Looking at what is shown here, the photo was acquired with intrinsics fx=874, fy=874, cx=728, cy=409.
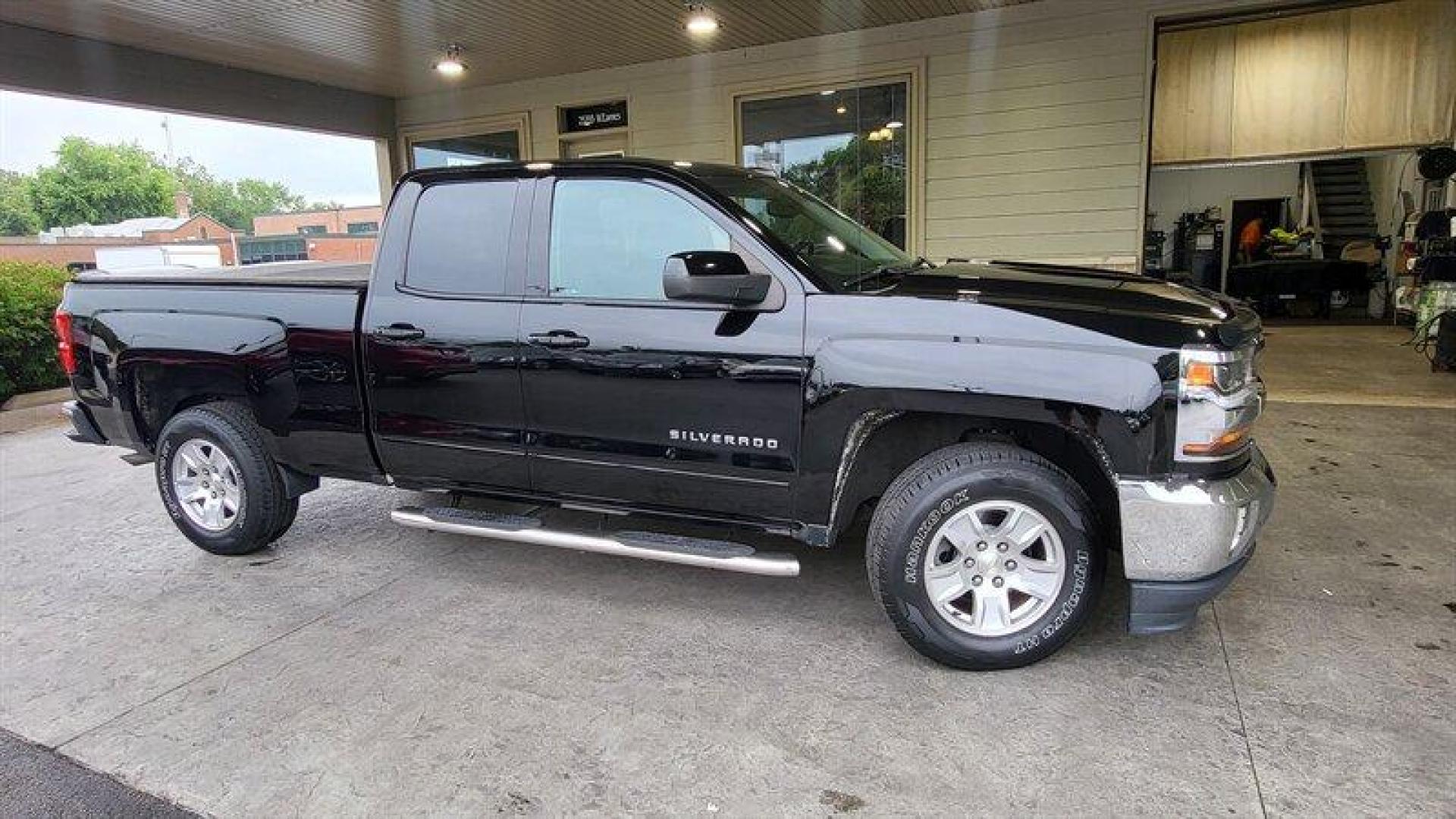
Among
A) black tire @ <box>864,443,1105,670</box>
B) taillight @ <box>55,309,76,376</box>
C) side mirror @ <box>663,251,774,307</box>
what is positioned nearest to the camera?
black tire @ <box>864,443,1105,670</box>

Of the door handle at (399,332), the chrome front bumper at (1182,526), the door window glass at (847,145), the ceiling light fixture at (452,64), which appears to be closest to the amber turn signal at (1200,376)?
the chrome front bumper at (1182,526)

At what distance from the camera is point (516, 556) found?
4.38 metres

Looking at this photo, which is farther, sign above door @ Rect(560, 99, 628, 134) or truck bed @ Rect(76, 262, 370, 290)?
sign above door @ Rect(560, 99, 628, 134)

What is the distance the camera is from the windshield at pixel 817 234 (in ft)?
11.3

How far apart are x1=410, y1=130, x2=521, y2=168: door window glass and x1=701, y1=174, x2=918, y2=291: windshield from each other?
799cm

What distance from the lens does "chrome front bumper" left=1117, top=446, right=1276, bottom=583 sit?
279cm

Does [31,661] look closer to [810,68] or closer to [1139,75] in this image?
[810,68]

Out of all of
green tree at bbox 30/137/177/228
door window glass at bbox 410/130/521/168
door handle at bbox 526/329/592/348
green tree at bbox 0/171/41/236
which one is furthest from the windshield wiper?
green tree at bbox 30/137/177/228

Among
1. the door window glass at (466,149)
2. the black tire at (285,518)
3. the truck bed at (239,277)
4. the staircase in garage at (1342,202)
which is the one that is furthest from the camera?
the staircase in garage at (1342,202)

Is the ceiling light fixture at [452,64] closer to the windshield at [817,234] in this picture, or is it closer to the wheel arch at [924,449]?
the windshield at [817,234]

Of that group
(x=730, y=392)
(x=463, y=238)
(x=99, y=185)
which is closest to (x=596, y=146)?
(x=463, y=238)

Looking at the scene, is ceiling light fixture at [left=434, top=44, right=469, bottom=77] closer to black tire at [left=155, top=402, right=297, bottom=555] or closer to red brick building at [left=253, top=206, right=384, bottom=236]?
black tire at [left=155, top=402, right=297, bottom=555]

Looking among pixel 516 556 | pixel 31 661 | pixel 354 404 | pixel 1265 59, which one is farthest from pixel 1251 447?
pixel 1265 59

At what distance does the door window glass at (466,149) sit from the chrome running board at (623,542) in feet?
27.3
